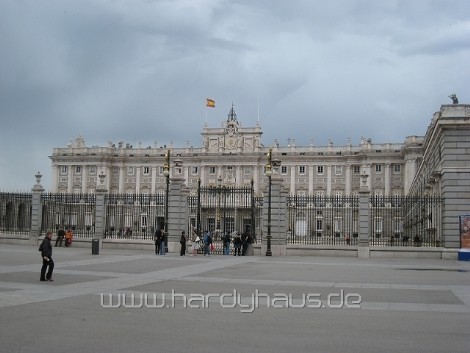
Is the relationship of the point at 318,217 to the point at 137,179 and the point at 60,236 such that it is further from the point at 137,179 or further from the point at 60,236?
the point at 137,179

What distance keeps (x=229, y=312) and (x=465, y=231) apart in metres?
21.7

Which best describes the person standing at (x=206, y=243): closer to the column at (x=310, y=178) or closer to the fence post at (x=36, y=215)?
the fence post at (x=36, y=215)

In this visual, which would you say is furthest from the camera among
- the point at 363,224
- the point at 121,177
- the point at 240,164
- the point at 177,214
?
the point at 121,177

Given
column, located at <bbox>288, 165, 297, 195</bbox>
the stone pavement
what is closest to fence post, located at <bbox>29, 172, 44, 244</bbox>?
the stone pavement

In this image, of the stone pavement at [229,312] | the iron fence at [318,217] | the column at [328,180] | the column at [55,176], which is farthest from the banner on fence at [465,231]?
the column at [55,176]

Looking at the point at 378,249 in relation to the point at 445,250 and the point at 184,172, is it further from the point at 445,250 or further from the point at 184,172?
the point at 184,172

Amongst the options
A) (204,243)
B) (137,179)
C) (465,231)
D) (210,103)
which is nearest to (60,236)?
(204,243)

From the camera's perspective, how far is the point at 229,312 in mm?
11297

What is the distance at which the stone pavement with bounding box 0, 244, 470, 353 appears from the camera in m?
8.42

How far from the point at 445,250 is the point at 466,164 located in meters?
4.57

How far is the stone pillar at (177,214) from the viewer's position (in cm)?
3347

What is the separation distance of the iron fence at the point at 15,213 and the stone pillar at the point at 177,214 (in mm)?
10707

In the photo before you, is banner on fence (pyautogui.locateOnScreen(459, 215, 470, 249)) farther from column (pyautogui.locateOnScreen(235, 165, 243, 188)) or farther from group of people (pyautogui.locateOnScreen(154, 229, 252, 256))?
column (pyautogui.locateOnScreen(235, 165, 243, 188))

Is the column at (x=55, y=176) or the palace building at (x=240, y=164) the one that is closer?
the palace building at (x=240, y=164)
